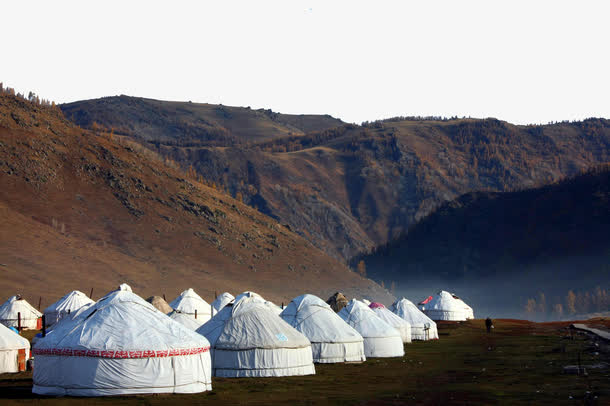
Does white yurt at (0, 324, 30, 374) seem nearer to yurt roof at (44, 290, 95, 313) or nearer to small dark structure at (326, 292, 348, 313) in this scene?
small dark structure at (326, 292, 348, 313)

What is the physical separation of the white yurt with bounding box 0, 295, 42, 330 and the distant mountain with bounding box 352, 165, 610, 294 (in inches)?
4388

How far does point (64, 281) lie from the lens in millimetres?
85062

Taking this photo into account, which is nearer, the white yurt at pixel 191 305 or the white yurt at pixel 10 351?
the white yurt at pixel 10 351

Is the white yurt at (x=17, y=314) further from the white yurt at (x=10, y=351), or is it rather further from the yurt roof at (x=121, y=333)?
the yurt roof at (x=121, y=333)

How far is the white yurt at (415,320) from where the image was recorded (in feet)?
187

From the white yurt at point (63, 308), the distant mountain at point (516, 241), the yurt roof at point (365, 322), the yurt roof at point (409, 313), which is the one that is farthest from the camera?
the distant mountain at point (516, 241)

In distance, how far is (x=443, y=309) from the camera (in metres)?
78.0

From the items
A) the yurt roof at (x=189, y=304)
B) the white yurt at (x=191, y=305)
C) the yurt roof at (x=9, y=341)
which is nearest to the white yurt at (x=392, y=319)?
the white yurt at (x=191, y=305)

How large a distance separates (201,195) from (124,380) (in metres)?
104

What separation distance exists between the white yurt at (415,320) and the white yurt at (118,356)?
34276 millimetres

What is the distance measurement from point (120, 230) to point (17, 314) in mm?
49311

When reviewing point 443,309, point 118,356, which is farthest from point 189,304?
point 118,356

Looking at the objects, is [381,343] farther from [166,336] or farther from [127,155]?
[127,155]

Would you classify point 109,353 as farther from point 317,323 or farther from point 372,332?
point 372,332
